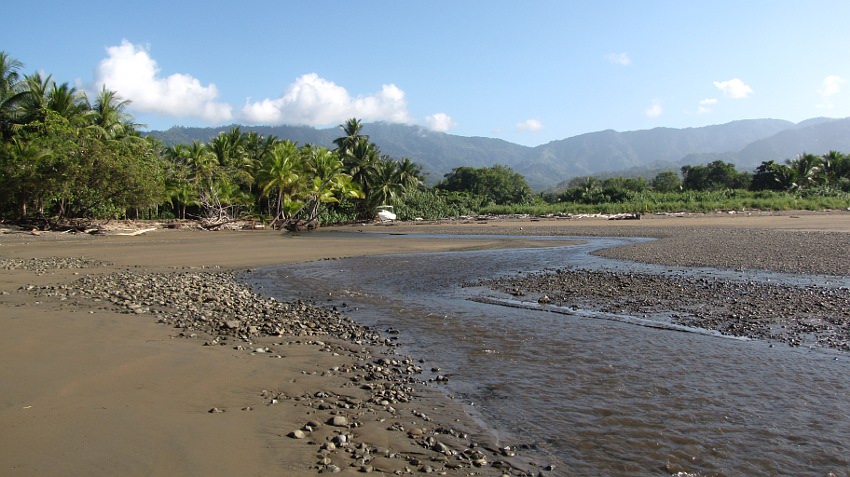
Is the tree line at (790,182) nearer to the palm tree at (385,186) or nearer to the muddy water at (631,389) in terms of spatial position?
the palm tree at (385,186)

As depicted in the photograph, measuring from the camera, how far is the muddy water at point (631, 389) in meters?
5.39

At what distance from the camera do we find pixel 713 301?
12.8 meters

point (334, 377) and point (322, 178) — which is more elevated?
point (322, 178)

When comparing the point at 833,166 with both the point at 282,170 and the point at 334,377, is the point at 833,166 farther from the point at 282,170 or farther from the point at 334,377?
the point at 334,377

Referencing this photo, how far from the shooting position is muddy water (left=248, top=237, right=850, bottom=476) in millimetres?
5387

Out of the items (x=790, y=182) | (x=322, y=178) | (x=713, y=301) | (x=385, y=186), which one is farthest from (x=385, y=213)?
(x=790, y=182)

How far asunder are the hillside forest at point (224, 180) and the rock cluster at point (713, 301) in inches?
1225

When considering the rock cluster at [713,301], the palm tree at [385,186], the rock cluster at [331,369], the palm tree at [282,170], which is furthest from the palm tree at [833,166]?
the rock cluster at [331,369]

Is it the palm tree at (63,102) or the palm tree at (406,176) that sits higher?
the palm tree at (63,102)

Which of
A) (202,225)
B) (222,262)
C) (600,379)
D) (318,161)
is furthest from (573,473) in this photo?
(318,161)

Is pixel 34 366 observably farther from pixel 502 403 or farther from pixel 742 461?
pixel 742 461

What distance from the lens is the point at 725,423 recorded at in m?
6.12

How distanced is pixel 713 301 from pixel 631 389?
6.73 meters

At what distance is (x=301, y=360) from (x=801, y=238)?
1072 inches
